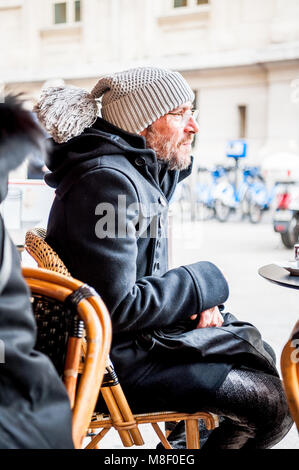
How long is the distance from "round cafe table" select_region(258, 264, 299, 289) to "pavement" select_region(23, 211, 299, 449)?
1.68 ft

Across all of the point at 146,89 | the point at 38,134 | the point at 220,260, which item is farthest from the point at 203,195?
the point at 38,134

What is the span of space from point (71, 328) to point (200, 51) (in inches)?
644

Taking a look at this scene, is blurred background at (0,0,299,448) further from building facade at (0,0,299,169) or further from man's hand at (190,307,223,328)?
man's hand at (190,307,223,328)

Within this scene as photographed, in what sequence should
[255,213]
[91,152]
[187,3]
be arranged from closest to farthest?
[91,152]
[255,213]
[187,3]

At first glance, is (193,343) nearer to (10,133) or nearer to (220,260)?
(10,133)

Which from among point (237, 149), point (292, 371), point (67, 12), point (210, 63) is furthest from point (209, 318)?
point (67, 12)

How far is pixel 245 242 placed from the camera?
8.57 meters

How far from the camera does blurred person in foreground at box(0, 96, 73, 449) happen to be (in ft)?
2.95

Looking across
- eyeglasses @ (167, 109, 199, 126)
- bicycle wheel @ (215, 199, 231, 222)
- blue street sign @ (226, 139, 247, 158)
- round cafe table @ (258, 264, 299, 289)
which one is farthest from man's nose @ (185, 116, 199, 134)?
blue street sign @ (226, 139, 247, 158)

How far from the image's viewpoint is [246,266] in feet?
21.3

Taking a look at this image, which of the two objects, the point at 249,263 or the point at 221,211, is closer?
the point at 249,263

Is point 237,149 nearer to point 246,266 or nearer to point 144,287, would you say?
point 246,266

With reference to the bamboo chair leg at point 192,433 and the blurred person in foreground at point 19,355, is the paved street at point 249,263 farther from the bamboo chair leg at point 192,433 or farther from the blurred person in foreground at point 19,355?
the blurred person in foreground at point 19,355
